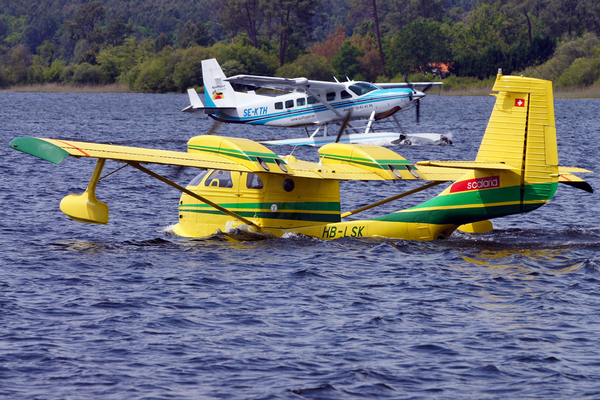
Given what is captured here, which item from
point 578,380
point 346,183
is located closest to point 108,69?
point 346,183

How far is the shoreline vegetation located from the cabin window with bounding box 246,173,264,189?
67.8 m

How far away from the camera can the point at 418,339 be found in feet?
33.0

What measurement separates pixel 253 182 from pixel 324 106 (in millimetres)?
22703

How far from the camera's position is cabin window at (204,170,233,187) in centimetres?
1627

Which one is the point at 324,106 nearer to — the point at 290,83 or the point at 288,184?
the point at 290,83

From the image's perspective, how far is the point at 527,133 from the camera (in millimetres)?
14203

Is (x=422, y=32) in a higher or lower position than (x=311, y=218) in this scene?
higher

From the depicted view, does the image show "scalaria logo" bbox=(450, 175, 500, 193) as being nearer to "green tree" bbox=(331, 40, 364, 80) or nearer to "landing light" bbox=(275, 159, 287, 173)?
"landing light" bbox=(275, 159, 287, 173)

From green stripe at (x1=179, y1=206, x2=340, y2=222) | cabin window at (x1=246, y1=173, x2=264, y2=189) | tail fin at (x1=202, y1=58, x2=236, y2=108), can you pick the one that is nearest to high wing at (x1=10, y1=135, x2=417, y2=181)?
cabin window at (x1=246, y1=173, x2=264, y2=189)

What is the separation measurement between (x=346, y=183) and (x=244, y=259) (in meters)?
13.9

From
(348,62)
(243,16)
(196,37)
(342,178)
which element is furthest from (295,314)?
(243,16)

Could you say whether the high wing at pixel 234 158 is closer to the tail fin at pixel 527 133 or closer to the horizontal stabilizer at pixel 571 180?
the tail fin at pixel 527 133

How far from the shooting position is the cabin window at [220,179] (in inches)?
640

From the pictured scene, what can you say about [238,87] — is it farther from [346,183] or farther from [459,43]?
[346,183]
